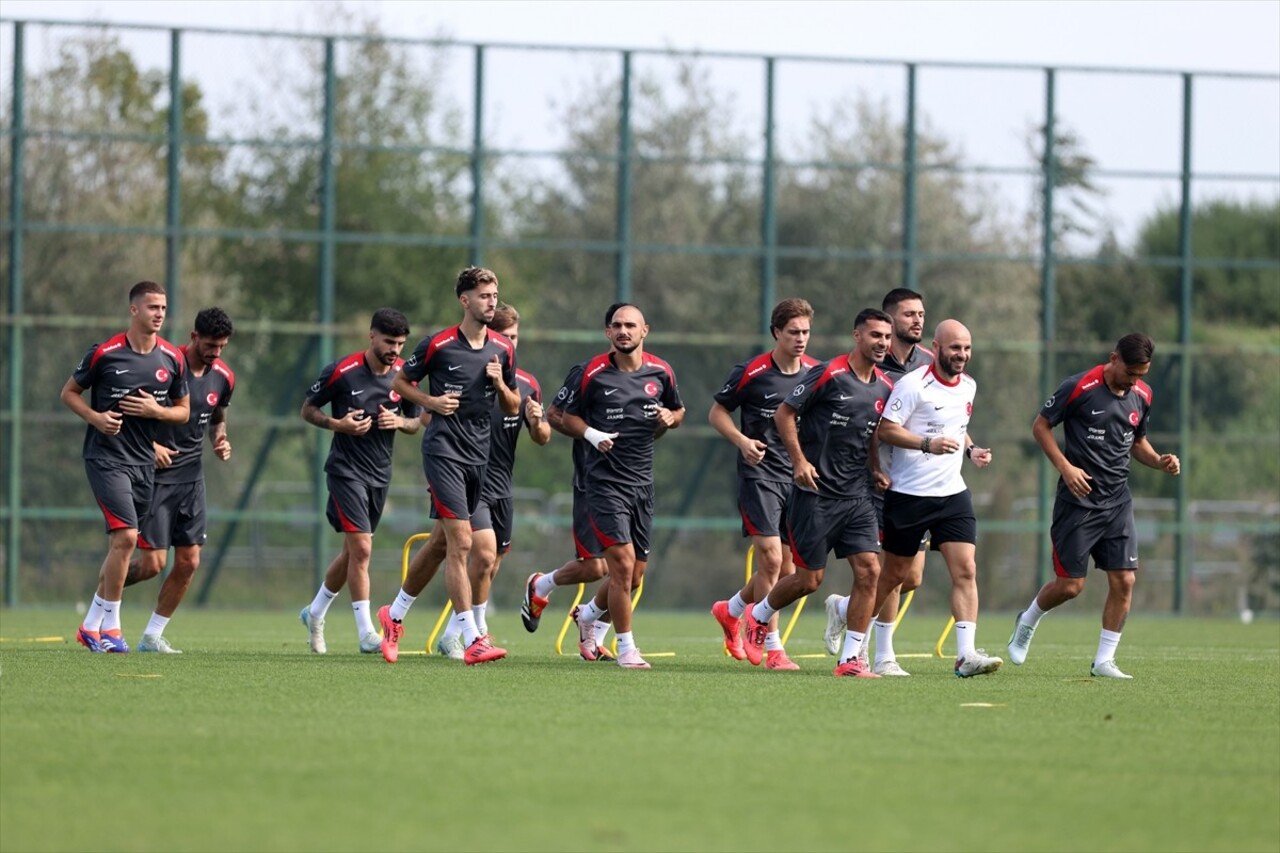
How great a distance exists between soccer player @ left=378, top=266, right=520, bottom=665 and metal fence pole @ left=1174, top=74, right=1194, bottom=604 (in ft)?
47.2

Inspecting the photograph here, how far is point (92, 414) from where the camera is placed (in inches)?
504

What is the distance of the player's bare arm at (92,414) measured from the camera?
12812 mm

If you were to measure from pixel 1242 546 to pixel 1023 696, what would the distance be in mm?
15304

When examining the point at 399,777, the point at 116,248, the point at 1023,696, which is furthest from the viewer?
the point at 116,248

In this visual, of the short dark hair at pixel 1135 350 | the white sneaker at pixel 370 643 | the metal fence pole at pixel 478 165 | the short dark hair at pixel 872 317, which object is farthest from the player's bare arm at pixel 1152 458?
the metal fence pole at pixel 478 165

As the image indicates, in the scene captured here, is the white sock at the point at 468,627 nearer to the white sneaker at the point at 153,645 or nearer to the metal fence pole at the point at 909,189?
the white sneaker at the point at 153,645

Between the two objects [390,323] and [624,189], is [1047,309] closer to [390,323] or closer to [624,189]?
[624,189]

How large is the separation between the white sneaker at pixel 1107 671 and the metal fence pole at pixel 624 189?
40.2ft

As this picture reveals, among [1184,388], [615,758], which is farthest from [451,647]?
[1184,388]

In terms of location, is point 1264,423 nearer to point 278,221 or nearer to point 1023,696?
point 278,221

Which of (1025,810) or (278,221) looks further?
(278,221)

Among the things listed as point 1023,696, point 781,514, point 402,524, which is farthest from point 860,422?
point 402,524

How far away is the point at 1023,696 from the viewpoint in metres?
10.5

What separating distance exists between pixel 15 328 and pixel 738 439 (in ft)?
43.0
